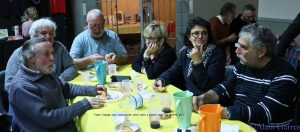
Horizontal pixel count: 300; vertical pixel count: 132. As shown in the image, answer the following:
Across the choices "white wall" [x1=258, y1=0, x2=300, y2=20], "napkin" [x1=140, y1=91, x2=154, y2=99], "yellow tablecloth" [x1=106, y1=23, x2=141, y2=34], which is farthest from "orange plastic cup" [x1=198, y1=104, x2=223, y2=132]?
"yellow tablecloth" [x1=106, y1=23, x2=141, y2=34]

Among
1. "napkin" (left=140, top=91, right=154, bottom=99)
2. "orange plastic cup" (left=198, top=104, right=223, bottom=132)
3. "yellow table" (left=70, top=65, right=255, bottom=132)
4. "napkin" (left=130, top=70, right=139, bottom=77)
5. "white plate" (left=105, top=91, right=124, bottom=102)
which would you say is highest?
"orange plastic cup" (left=198, top=104, right=223, bottom=132)

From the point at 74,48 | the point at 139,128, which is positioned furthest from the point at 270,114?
the point at 74,48

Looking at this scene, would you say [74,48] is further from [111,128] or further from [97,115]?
[111,128]

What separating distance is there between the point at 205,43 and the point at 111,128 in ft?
3.80

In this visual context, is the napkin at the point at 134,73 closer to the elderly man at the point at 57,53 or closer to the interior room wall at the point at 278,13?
the elderly man at the point at 57,53

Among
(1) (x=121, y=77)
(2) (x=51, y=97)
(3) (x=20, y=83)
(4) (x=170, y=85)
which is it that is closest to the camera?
(3) (x=20, y=83)

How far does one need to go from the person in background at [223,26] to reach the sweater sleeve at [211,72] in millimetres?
1885

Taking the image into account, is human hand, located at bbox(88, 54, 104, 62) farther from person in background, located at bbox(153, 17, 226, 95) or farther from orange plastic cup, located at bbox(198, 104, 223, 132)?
orange plastic cup, located at bbox(198, 104, 223, 132)

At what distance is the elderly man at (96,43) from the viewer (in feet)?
10.9

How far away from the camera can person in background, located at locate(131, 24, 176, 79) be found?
2850mm

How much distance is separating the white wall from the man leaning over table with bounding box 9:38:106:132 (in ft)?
13.1

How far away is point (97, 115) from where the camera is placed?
196 centimetres

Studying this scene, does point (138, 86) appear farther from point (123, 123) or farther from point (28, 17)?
point (28, 17)

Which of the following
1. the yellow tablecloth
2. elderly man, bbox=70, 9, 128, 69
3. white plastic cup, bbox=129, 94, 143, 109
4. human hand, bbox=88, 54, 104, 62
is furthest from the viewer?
the yellow tablecloth
